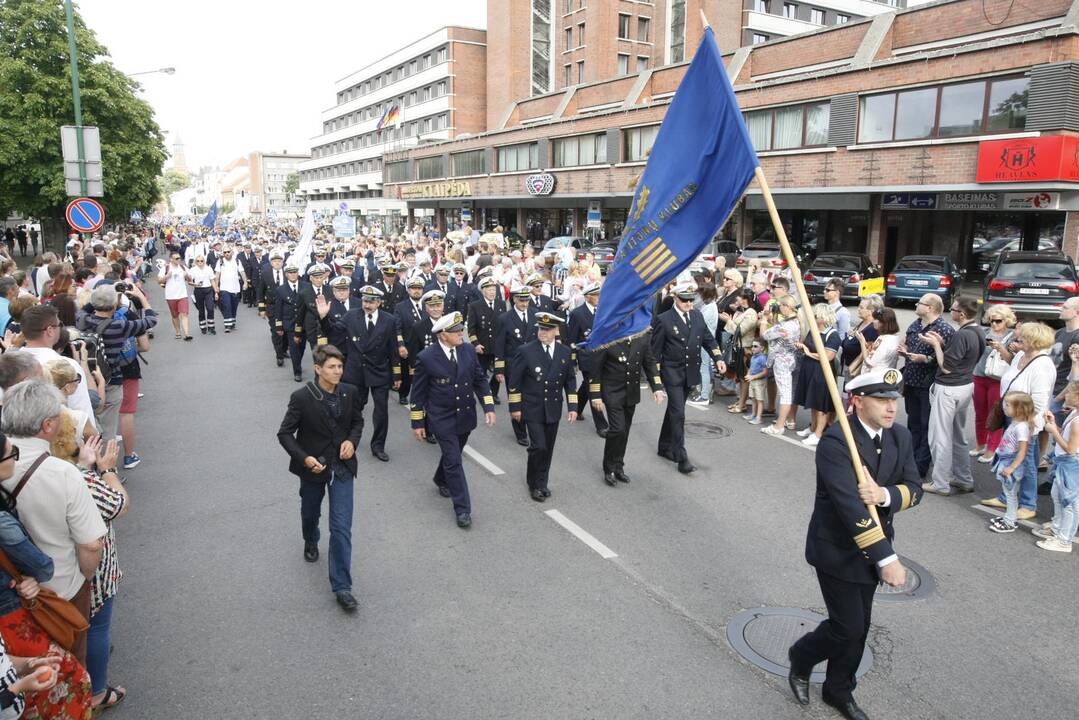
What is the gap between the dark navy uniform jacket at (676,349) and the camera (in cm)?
857

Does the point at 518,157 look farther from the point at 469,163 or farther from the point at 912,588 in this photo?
the point at 912,588

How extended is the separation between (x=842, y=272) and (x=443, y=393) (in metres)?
19.8

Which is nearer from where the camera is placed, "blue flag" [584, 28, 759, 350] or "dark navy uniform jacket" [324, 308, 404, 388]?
"blue flag" [584, 28, 759, 350]

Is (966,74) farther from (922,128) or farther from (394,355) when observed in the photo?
(394,355)

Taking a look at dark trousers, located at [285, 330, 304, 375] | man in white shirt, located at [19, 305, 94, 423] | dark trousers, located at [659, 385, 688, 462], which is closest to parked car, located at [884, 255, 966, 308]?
dark trousers, located at [659, 385, 688, 462]

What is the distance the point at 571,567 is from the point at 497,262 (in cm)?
1094

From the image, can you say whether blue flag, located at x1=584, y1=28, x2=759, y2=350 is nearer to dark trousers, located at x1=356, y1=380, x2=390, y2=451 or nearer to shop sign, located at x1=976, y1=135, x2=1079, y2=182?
dark trousers, located at x1=356, y1=380, x2=390, y2=451

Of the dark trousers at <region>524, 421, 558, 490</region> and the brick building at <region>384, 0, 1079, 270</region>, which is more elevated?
the brick building at <region>384, 0, 1079, 270</region>

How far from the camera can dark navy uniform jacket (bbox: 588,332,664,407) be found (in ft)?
25.7

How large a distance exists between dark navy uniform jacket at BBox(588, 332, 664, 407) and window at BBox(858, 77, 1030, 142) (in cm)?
2165

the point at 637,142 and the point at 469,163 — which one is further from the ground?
the point at 469,163

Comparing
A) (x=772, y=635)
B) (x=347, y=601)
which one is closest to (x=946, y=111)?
(x=772, y=635)

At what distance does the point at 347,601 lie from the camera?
17.0ft

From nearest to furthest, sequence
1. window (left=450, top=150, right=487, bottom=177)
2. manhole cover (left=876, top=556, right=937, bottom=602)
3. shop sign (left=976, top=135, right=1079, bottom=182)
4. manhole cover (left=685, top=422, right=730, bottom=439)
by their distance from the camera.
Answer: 1. manhole cover (left=876, top=556, right=937, bottom=602)
2. manhole cover (left=685, top=422, right=730, bottom=439)
3. shop sign (left=976, top=135, right=1079, bottom=182)
4. window (left=450, top=150, right=487, bottom=177)
